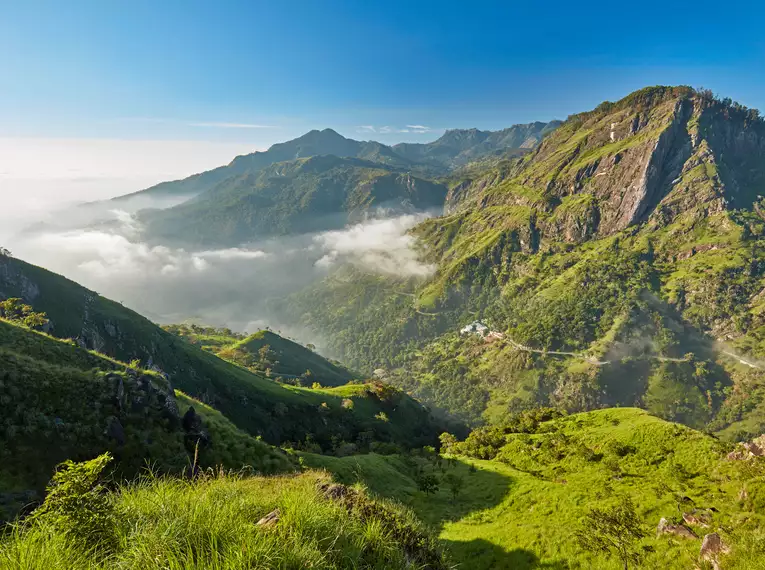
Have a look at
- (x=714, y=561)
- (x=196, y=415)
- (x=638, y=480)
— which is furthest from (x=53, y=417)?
(x=638, y=480)

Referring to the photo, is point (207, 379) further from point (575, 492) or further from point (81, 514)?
point (81, 514)

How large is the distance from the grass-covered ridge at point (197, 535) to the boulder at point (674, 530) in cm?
2654

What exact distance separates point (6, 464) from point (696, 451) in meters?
63.0

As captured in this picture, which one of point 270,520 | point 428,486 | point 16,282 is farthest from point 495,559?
point 16,282

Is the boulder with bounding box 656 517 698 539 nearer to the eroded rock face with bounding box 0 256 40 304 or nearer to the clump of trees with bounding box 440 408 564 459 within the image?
the clump of trees with bounding box 440 408 564 459

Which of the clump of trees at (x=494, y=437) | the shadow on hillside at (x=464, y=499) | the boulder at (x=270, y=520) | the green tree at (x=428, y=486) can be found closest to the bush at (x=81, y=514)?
the boulder at (x=270, y=520)

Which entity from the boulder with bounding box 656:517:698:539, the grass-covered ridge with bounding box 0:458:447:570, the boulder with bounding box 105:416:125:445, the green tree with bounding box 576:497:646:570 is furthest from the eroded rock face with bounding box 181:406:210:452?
the boulder with bounding box 656:517:698:539

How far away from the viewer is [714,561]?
17.9 m

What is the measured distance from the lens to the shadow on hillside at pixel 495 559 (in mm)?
23906

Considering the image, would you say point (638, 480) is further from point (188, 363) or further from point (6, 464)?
point (188, 363)

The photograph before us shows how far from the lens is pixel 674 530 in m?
23.8

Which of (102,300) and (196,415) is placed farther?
(102,300)

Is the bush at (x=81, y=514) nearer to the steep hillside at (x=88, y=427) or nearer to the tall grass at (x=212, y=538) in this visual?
the tall grass at (x=212, y=538)

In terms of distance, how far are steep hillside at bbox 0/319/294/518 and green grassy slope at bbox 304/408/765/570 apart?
40.7 feet
